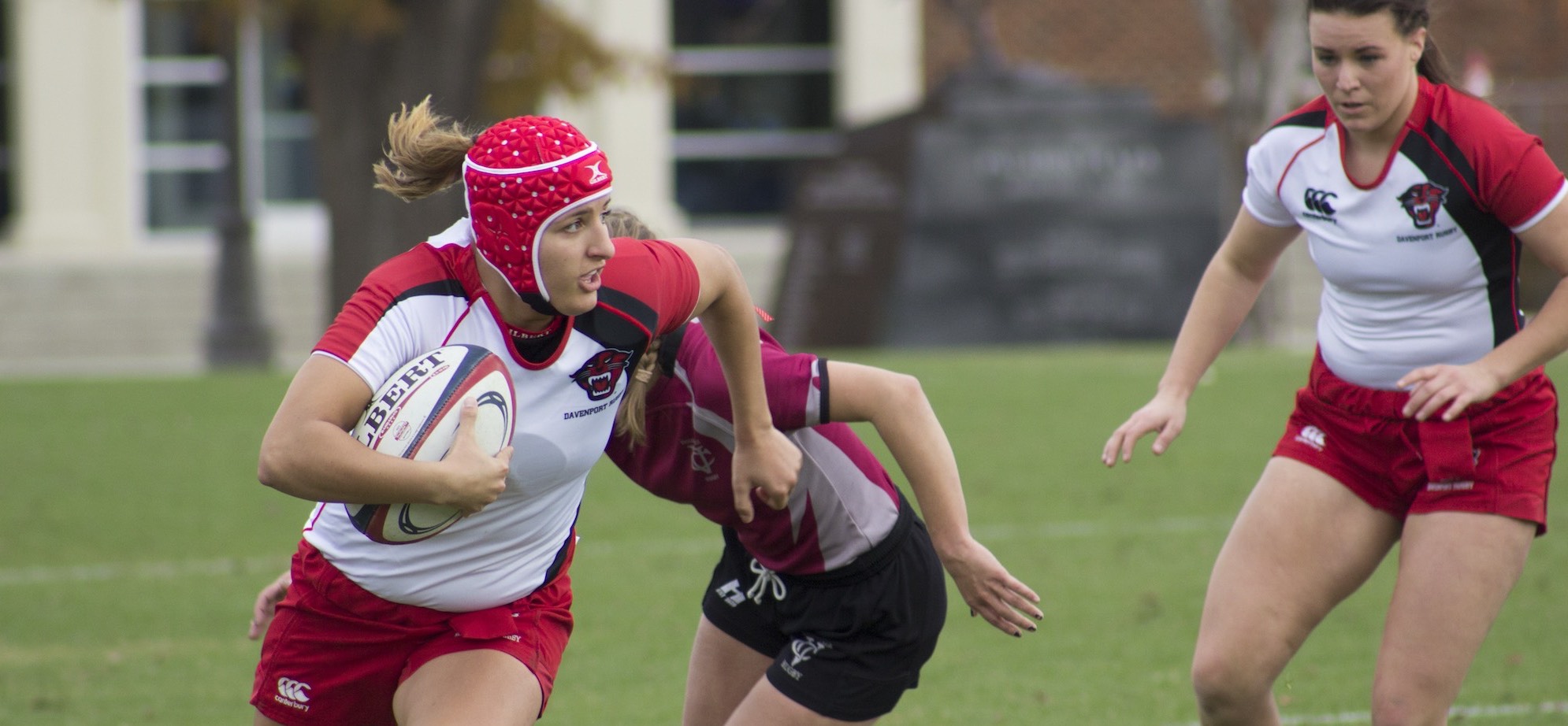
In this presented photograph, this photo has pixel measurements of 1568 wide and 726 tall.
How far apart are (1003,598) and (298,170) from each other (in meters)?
23.0

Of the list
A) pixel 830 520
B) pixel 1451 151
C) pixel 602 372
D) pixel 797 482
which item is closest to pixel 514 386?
pixel 602 372

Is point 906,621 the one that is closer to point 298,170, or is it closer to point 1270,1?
point 1270,1

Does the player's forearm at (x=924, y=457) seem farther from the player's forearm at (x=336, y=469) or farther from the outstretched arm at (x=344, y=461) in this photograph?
the player's forearm at (x=336, y=469)

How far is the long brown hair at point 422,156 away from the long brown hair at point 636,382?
35cm

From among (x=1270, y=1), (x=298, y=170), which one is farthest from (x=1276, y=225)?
(x=298, y=170)

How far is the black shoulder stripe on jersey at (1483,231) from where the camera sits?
3.90 meters

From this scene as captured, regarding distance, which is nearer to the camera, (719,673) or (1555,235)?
(1555,235)

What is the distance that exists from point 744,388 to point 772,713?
759mm

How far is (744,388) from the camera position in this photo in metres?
3.73

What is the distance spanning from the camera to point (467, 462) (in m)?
3.22

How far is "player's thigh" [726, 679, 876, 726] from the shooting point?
3.87 metres

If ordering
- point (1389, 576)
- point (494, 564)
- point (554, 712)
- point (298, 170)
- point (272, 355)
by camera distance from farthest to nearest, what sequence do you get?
point (298, 170)
point (272, 355)
point (1389, 576)
point (554, 712)
point (494, 564)

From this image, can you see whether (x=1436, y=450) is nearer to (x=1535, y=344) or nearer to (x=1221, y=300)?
(x=1535, y=344)

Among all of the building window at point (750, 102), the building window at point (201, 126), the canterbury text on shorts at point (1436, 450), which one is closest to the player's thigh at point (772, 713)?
the canterbury text on shorts at point (1436, 450)
